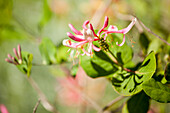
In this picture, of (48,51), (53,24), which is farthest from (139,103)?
(53,24)

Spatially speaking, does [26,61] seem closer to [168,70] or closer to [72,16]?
[168,70]

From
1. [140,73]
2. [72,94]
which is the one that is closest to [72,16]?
[72,94]

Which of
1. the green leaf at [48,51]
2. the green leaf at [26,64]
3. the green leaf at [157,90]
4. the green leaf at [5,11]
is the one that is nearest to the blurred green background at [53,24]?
the green leaf at [5,11]

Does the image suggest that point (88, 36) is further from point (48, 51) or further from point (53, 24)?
point (53, 24)

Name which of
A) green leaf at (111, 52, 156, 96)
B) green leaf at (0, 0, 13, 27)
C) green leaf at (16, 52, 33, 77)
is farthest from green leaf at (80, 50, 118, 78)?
green leaf at (0, 0, 13, 27)

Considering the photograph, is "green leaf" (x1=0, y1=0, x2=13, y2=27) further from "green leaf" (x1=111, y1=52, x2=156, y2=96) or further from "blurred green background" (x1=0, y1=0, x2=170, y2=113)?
"green leaf" (x1=111, y1=52, x2=156, y2=96)

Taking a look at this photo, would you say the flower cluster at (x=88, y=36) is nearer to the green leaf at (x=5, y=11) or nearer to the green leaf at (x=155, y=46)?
the green leaf at (x=155, y=46)
